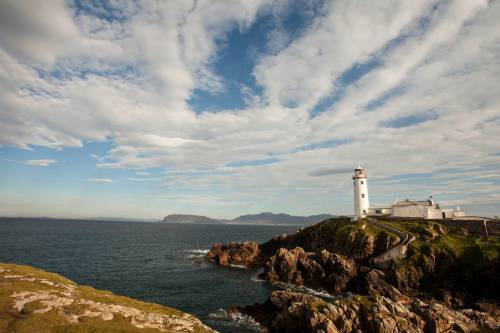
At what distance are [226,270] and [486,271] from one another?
54592 mm

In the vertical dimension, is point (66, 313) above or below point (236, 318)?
above

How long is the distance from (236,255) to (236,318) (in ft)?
154

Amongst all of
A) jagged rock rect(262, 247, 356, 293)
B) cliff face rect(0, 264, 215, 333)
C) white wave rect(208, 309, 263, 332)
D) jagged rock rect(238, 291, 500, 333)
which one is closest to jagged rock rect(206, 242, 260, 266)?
jagged rock rect(262, 247, 356, 293)

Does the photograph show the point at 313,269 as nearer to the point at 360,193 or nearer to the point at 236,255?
the point at 236,255

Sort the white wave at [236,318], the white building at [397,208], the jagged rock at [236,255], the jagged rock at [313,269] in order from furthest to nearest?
the jagged rock at [236,255] < the white building at [397,208] < the jagged rock at [313,269] < the white wave at [236,318]

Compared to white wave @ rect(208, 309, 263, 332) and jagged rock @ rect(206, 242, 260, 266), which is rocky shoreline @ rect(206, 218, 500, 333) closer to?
jagged rock @ rect(206, 242, 260, 266)

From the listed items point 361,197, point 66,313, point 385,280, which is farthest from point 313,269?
point 66,313

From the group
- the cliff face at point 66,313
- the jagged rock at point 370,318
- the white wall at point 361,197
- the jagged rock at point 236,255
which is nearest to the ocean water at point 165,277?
the jagged rock at point 236,255

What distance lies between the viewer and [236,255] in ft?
→ 294

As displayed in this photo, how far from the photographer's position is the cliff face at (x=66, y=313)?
25.2m

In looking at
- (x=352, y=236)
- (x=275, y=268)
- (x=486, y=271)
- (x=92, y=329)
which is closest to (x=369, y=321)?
(x=92, y=329)

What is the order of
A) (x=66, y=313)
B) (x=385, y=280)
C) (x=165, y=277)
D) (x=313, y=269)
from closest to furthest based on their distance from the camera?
(x=66, y=313), (x=385, y=280), (x=313, y=269), (x=165, y=277)

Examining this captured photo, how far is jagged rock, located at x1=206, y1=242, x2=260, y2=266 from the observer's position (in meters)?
87.9

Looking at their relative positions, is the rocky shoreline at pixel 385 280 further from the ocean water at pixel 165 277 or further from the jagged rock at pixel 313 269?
the ocean water at pixel 165 277
